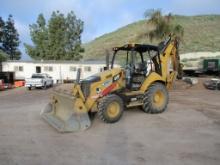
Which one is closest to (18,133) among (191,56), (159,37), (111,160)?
(111,160)

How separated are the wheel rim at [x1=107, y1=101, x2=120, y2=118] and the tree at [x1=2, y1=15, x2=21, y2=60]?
4564 centimetres

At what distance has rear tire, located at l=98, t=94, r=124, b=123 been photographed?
900 centimetres

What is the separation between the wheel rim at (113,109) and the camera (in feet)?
30.2

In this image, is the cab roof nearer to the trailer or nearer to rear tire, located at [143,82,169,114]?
rear tire, located at [143,82,169,114]

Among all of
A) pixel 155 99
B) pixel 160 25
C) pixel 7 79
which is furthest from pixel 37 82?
pixel 155 99

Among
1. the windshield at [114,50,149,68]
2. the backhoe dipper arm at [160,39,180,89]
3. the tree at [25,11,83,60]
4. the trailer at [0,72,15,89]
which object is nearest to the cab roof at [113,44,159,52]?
the windshield at [114,50,149,68]

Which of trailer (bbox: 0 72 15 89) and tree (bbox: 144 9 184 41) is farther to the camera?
trailer (bbox: 0 72 15 89)

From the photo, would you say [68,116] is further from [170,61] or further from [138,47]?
[170,61]

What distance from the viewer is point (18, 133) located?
8.39 m

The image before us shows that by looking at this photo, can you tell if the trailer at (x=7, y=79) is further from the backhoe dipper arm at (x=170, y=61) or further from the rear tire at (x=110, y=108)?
the rear tire at (x=110, y=108)

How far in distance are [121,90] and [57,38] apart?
121 feet

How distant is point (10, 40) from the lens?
5191 cm

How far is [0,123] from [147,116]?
16.8 ft

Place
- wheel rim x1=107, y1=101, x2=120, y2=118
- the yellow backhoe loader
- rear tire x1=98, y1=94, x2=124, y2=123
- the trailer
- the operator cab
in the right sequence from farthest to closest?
the trailer → the operator cab → wheel rim x1=107, y1=101, x2=120, y2=118 → rear tire x1=98, y1=94, x2=124, y2=123 → the yellow backhoe loader
